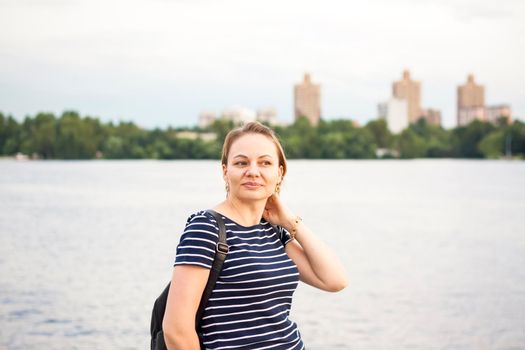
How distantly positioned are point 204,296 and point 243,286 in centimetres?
15

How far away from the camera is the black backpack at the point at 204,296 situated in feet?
8.58

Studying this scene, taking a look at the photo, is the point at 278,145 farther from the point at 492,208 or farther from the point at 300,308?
the point at 492,208

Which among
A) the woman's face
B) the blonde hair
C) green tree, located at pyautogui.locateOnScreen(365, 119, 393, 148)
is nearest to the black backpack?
the woman's face

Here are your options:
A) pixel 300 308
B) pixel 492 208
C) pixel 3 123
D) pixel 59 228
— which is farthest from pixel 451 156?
pixel 300 308

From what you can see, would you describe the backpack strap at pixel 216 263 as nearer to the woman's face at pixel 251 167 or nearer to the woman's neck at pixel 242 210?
the woman's neck at pixel 242 210

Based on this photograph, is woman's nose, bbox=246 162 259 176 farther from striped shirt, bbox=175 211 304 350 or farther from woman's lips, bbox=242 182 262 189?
striped shirt, bbox=175 211 304 350

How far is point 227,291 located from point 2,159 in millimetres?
161697

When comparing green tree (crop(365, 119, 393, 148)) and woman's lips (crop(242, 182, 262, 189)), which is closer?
woman's lips (crop(242, 182, 262, 189))

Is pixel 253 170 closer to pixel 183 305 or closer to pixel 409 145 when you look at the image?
pixel 183 305

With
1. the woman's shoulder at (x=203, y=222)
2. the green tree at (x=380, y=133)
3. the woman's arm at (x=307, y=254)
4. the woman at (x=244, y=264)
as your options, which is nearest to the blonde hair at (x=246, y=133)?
the woman at (x=244, y=264)

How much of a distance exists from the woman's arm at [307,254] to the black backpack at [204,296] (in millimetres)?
414

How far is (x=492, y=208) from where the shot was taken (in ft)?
121

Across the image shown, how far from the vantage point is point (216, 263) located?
2617 millimetres

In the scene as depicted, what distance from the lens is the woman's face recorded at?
286 cm
